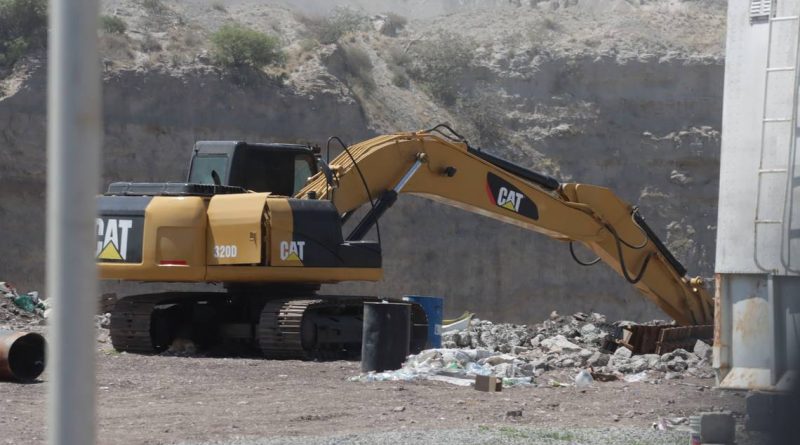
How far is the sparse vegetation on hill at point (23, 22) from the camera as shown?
116ft

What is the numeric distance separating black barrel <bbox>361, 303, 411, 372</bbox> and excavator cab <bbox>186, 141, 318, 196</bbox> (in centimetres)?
427

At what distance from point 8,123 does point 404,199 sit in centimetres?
1084

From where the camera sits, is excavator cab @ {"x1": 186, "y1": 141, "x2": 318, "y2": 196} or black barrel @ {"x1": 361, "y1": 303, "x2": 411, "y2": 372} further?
excavator cab @ {"x1": 186, "y1": 141, "x2": 318, "y2": 196}

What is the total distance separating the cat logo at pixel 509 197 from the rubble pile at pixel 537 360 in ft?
5.82

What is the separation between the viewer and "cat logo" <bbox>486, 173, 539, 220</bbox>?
55.1ft

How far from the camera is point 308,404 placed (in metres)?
10.9

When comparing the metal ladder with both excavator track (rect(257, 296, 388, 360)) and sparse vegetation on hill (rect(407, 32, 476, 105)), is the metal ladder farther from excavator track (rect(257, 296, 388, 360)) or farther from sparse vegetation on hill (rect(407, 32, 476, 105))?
sparse vegetation on hill (rect(407, 32, 476, 105))

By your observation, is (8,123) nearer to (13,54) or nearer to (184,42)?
(13,54)

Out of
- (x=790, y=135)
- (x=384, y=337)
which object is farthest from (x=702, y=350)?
(x=790, y=135)

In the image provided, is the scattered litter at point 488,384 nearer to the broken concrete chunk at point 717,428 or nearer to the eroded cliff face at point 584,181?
the broken concrete chunk at point 717,428

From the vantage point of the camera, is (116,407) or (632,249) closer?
(116,407)

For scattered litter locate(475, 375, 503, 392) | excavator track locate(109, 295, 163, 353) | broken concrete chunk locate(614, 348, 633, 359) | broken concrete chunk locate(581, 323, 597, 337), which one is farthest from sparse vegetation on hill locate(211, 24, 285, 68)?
scattered litter locate(475, 375, 503, 392)

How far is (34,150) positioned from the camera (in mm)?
32188

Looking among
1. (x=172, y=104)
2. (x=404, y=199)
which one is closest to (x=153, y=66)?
(x=172, y=104)
